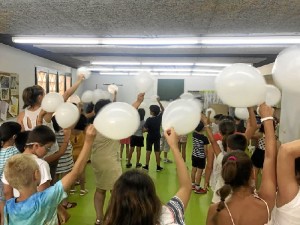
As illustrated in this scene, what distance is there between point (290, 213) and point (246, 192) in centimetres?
26

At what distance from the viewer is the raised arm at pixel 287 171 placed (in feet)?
3.88

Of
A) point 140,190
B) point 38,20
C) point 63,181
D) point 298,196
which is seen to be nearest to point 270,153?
point 298,196

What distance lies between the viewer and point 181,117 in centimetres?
153

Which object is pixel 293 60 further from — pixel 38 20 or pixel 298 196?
pixel 38 20

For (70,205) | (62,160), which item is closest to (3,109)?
(62,160)

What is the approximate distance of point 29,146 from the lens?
2.00 metres

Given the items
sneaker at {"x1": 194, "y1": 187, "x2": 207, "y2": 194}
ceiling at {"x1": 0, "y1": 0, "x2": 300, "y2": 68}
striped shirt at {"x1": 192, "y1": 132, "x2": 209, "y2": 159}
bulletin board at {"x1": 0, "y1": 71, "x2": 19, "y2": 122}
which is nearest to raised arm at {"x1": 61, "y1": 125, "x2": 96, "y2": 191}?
ceiling at {"x1": 0, "y1": 0, "x2": 300, "y2": 68}

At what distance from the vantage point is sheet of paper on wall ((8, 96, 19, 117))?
199 inches

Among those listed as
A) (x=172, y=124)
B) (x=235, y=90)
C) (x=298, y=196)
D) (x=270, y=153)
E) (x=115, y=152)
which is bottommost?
(x=115, y=152)

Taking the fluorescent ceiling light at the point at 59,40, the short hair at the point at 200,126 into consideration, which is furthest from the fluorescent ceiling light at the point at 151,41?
the short hair at the point at 200,126

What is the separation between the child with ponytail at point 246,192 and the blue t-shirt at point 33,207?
88cm

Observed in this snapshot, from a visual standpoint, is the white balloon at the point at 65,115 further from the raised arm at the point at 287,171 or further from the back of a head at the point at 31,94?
the raised arm at the point at 287,171

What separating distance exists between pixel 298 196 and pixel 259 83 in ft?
2.03

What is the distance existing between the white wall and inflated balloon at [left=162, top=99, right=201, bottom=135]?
4.42 meters
